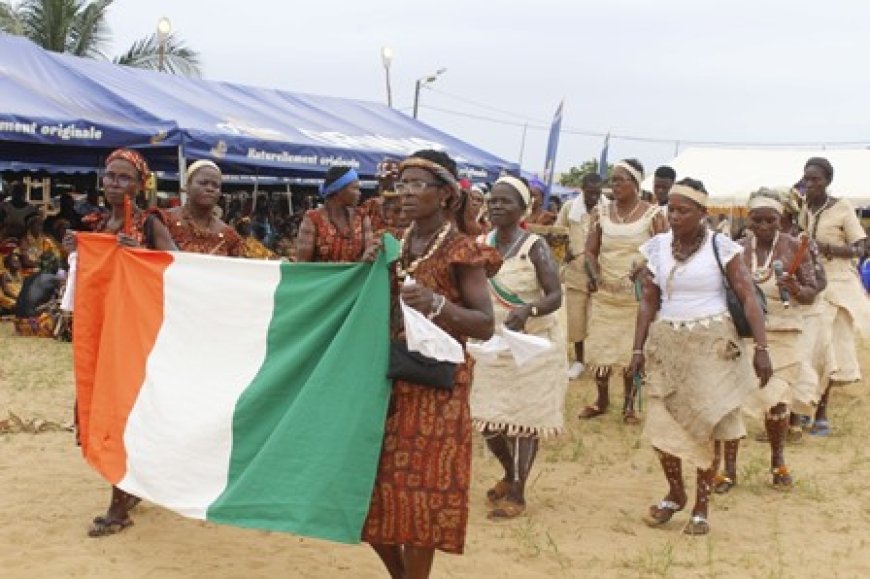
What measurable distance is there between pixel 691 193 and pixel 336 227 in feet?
7.34

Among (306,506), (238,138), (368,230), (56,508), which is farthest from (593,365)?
(238,138)

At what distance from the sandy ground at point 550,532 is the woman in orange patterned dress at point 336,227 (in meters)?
1.68

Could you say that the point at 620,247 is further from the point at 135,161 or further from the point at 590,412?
the point at 135,161

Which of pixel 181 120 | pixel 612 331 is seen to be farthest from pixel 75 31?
pixel 612 331

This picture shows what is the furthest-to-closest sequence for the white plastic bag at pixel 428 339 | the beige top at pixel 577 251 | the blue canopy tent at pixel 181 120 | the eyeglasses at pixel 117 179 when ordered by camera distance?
the blue canopy tent at pixel 181 120 → the beige top at pixel 577 251 → the eyeglasses at pixel 117 179 → the white plastic bag at pixel 428 339

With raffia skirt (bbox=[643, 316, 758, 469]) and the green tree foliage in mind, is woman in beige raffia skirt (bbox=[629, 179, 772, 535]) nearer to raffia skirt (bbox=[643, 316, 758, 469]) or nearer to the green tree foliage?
raffia skirt (bbox=[643, 316, 758, 469])

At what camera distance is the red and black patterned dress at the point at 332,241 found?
248 inches

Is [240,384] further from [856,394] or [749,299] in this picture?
[856,394]

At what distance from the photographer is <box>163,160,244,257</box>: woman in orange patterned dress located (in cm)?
547

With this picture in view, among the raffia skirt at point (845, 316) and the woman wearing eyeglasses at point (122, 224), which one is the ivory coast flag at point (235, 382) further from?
the raffia skirt at point (845, 316)

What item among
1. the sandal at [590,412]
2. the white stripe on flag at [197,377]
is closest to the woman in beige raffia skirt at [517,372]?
the white stripe on flag at [197,377]

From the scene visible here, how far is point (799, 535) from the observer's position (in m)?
5.59

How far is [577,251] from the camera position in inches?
374

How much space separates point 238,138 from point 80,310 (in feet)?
28.1
